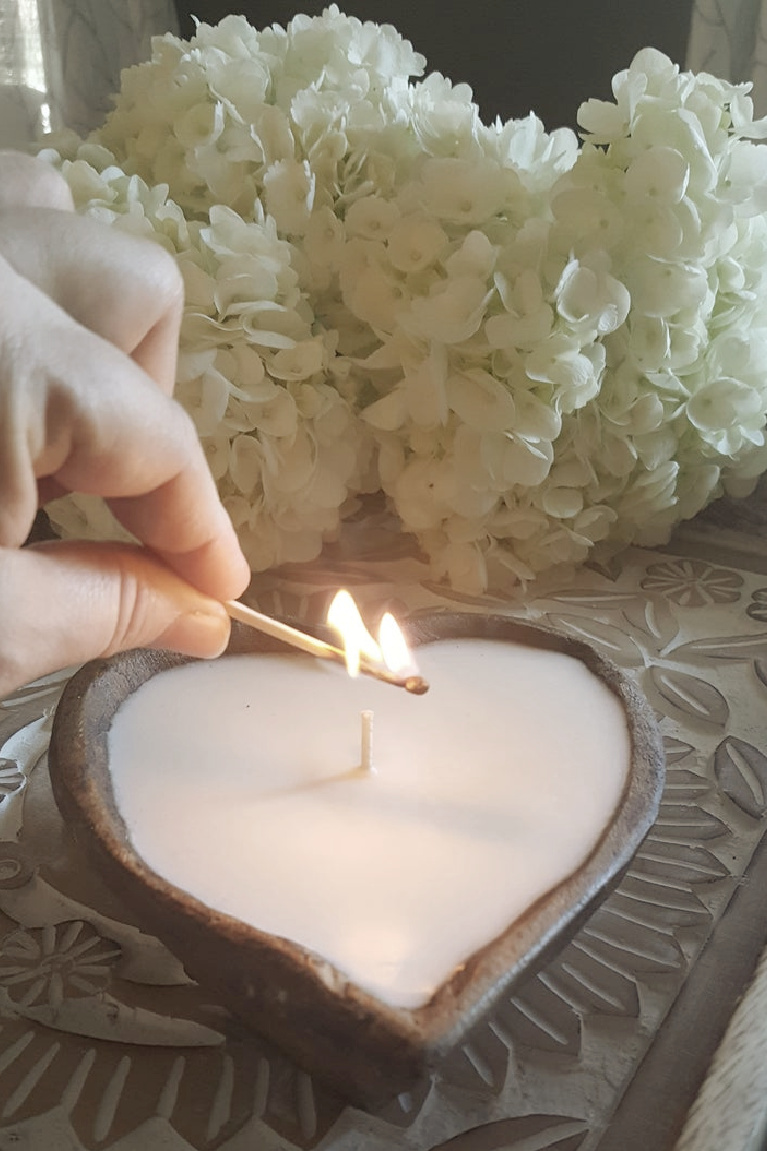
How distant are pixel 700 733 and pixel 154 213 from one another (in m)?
0.51

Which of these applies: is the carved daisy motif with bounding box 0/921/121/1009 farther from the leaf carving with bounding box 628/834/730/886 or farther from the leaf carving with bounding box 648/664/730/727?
the leaf carving with bounding box 648/664/730/727

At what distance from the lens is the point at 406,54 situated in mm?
864

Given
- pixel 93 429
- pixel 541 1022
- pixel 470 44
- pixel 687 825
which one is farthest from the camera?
pixel 470 44

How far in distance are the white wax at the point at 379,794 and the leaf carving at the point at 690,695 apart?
15cm

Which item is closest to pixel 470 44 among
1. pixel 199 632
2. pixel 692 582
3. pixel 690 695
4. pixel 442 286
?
pixel 442 286

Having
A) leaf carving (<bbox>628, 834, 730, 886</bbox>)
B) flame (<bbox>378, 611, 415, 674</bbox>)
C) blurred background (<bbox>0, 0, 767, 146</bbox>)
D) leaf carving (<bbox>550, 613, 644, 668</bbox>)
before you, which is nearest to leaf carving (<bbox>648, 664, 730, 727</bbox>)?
leaf carving (<bbox>550, 613, 644, 668</bbox>)

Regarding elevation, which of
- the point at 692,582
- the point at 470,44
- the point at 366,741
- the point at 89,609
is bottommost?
the point at 692,582

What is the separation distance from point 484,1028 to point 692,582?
20.9 inches

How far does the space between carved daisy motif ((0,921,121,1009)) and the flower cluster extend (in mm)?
345

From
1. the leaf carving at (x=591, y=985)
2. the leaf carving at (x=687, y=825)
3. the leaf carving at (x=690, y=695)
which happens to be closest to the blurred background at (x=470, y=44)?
the leaf carving at (x=690, y=695)

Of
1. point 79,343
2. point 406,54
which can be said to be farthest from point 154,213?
point 79,343

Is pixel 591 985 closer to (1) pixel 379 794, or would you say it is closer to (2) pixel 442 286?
(1) pixel 379 794

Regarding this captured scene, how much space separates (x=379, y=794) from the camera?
509 millimetres

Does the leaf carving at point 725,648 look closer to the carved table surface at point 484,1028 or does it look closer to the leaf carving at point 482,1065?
the carved table surface at point 484,1028
